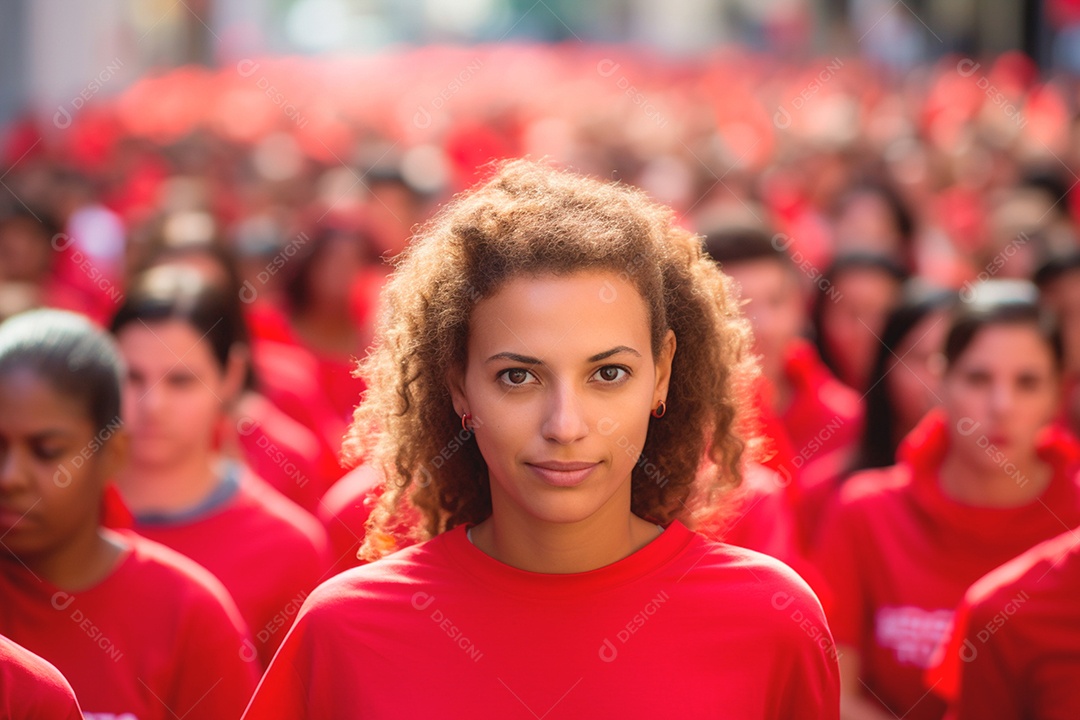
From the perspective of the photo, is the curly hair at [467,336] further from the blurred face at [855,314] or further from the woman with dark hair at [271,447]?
the blurred face at [855,314]

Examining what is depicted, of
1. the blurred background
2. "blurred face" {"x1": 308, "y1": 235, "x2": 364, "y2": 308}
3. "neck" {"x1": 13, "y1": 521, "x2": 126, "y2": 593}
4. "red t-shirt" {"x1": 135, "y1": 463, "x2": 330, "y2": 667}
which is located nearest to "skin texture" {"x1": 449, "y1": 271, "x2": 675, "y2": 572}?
the blurred background

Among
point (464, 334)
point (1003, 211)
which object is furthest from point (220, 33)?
point (464, 334)

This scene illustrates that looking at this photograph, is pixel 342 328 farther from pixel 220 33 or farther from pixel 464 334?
pixel 220 33

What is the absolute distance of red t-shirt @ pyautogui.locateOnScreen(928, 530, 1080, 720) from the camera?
308cm

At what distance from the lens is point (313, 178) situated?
11.8 metres

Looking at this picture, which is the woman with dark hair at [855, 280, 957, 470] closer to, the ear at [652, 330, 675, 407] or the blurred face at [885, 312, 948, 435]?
the blurred face at [885, 312, 948, 435]

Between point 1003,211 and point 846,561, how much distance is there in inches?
189

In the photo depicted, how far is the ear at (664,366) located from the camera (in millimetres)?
2535

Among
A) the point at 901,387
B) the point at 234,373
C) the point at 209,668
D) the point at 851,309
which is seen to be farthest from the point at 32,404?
the point at 851,309

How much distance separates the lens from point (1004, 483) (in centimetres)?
396

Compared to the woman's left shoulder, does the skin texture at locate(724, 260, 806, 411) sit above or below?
→ above

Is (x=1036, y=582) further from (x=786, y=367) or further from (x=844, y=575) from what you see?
(x=786, y=367)

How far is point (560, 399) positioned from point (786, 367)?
3.22 meters

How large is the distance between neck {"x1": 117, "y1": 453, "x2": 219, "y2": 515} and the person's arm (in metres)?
1.85
